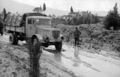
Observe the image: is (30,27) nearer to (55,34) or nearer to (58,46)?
(55,34)

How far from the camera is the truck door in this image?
1188 centimetres

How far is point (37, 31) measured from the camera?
11602 millimetres

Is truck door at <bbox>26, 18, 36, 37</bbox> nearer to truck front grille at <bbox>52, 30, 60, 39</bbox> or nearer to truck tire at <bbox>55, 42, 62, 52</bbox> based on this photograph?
truck front grille at <bbox>52, 30, 60, 39</bbox>

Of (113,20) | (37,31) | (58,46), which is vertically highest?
(113,20)

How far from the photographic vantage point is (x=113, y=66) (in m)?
8.21

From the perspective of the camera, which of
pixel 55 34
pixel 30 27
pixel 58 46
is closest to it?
pixel 55 34

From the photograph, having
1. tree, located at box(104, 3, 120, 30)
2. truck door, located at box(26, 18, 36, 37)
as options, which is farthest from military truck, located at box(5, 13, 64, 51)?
tree, located at box(104, 3, 120, 30)

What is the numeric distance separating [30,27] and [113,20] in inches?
523

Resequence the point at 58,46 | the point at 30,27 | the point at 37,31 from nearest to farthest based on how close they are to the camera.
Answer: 1. the point at 37,31
2. the point at 58,46
3. the point at 30,27

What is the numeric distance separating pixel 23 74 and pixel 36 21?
21.4 feet

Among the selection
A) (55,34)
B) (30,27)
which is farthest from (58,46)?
(30,27)

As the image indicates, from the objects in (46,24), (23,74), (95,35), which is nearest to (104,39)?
(95,35)

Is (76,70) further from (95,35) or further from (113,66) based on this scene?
(95,35)

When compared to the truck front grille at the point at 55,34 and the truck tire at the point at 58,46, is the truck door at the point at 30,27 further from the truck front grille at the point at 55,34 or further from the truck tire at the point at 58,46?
the truck tire at the point at 58,46
